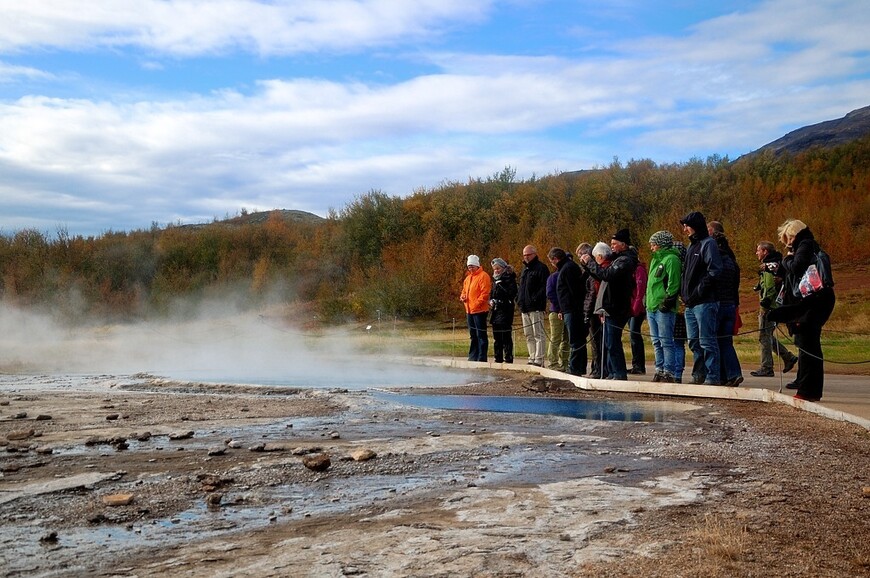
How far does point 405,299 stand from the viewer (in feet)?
143

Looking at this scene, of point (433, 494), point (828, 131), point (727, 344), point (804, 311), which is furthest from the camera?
point (828, 131)

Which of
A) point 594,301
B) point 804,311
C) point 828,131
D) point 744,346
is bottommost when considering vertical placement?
point 744,346

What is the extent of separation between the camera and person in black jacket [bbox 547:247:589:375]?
14.8m

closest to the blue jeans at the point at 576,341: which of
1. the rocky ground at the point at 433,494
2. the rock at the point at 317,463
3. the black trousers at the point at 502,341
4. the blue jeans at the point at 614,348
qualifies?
the blue jeans at the point at 614,348

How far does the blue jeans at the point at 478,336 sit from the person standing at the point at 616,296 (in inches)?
185

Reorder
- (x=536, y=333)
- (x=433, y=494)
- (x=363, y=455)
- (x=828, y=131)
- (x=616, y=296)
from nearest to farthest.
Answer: (x=433, y=494) < (x=363, y=455) < (x=616, y=296) < (x=536, y=333) < (x=828, y=131)

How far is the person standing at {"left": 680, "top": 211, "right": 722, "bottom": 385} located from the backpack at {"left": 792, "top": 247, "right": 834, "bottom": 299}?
1.70 meters

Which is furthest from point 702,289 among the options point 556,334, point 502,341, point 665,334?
point 502,341

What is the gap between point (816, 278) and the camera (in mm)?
9891

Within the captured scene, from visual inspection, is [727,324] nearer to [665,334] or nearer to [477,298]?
[665,334]

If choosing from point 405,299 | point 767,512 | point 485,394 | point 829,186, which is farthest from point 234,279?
point 767,512

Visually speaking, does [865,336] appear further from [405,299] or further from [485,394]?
[405,299]

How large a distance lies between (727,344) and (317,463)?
7341 millimetres

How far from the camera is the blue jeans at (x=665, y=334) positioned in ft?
42.2
